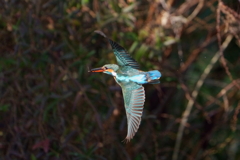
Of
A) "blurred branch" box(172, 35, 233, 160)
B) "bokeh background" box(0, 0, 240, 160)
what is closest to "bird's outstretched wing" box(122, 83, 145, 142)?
"bokeh background" box(0, 0, 240, 160)

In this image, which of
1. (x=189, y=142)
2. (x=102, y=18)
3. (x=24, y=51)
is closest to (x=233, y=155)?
(x=189, y=142)

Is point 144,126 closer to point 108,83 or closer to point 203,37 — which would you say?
point 108,83

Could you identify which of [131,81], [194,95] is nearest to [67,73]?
[131,81]

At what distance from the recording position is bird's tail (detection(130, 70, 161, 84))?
7.06ft

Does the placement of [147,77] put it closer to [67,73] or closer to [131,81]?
[131,81]

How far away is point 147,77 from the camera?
217 centimetres

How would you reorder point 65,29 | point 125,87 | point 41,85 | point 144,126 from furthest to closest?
point 144,126, point 65,29, point 41,85, point 125,87

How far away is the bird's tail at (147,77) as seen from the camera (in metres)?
2.15

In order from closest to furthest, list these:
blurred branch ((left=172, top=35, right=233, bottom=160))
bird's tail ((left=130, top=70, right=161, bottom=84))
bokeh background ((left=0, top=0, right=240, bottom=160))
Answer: bird's tail ((left=130, top=70, right=161, bottom=84)) → bokeh background ((left=0, top=0, right=240, bottom=160)) → blurred branch ((left=172, top=35, right=233, bottom=160))

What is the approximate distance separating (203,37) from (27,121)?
6.76 ft

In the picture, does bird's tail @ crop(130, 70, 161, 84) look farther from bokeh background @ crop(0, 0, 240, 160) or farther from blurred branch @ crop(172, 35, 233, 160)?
blurred branch @ crop(172, 35, 233, 160)

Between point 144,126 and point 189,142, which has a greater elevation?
point 144,126

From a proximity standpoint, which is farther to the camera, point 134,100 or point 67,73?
point 67,73

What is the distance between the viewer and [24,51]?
9.76ft
